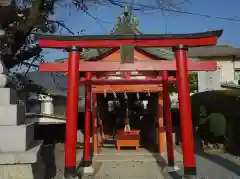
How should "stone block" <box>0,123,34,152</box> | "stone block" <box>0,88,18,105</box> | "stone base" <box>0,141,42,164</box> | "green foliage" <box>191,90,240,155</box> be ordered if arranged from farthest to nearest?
1. "green foliage" <box>191,90,240,155</box>
2. "stone block" <box>0,88,18,105</box>
3. "stone block" <box>0,123,34,152</box>
4. "stone base" <box>0,141,42,164</box>

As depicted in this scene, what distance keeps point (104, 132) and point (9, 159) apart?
10.8 metres

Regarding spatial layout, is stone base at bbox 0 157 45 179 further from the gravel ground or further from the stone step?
the gravel ground

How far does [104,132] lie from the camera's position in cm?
1464

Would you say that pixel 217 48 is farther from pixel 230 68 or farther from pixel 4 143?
pixel 4 143

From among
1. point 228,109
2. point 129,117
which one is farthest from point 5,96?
point 129,117

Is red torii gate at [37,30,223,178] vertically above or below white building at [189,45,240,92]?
below

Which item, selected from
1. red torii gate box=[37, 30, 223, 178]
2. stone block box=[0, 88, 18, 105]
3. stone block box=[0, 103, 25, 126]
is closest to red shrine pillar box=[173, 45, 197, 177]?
red torii gate box=[37, 30, 223, 178]

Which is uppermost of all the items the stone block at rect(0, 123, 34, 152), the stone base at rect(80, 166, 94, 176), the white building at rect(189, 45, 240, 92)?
the white building at rect(189, 45, 240, 92)

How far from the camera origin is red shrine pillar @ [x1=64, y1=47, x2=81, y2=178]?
17.5ft

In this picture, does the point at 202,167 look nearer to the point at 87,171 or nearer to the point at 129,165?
the point at 129,165

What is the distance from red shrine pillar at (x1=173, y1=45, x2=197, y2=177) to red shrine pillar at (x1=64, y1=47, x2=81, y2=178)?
1.93 meters

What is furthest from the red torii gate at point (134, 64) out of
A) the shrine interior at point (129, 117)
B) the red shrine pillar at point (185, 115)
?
the shrine interior at point (129, 117)

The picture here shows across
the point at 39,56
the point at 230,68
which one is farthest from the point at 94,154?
the point at 230,68

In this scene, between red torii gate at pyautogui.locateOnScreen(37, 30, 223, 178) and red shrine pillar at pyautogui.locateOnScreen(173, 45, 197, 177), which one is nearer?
red shrine pillar at pyautogui.locateOnScreen(173, 45, 197, 177)
